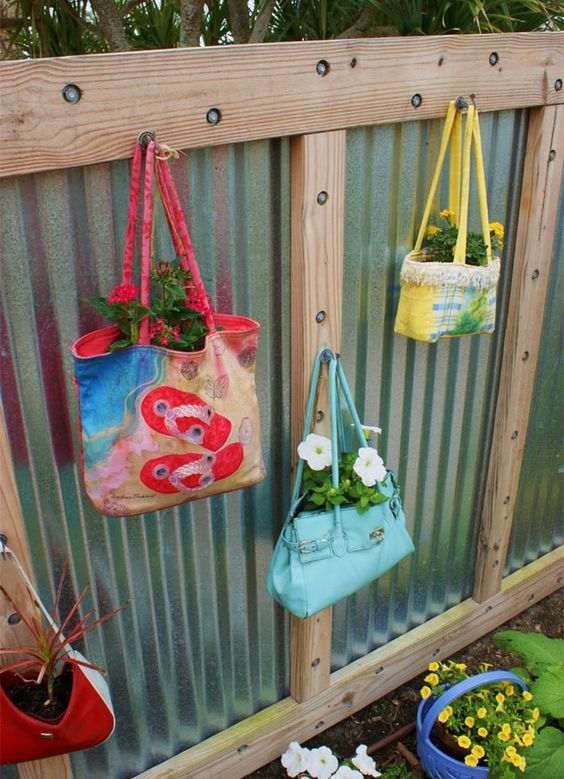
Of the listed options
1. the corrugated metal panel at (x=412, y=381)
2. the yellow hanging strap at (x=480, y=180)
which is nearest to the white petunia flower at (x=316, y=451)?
the corrugated metal panel at (x=412, y=381)

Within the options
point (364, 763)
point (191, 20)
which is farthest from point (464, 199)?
point (364, 763)

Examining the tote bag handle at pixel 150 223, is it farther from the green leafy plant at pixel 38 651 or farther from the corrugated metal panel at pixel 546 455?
the corrugated metal panel at pixel 546 455

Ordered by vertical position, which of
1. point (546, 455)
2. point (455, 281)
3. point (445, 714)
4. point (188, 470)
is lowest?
point (445, 714)

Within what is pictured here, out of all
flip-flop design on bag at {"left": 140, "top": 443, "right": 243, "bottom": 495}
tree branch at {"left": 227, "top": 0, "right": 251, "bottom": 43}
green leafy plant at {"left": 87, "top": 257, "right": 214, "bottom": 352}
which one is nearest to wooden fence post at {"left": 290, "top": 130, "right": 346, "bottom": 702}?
green leafy plant at {"left": 87, "top": 257, "right": 214, "bottom": 352}

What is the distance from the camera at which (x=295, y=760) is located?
2.46m

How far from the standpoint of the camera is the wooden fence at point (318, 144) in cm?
150

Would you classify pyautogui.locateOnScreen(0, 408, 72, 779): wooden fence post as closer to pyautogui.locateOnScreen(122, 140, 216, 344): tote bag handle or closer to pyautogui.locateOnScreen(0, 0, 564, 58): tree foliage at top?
pyautogui.locateOnScreen(122, 140, 216, 344): tote bag handle

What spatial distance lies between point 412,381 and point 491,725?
49.4 inches

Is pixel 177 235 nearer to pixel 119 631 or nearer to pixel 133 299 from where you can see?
pixel 133 299

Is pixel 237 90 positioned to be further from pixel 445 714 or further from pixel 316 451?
pixel 445 714

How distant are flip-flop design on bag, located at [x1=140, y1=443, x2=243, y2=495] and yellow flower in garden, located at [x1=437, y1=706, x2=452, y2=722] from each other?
1432mm

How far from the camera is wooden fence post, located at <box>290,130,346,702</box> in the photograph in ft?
6.16

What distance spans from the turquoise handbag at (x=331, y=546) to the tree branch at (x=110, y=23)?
7.06ft

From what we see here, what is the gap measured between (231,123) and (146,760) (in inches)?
81.5
